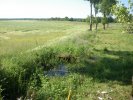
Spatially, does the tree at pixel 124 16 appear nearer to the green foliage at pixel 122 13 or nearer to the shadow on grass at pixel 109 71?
the green foliage at pixel 122 13

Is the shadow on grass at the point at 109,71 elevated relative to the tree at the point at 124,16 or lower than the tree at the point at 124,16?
lower

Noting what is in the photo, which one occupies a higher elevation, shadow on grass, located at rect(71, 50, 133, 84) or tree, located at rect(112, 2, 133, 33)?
tree, located at rect(112, 2, 133, 33)

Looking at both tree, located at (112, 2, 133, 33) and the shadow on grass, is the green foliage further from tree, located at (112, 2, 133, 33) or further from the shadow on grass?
the shadow on grass

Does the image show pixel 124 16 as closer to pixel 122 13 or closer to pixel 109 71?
pixel 122 13

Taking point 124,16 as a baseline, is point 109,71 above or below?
below

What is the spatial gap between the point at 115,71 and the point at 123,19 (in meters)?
3.99

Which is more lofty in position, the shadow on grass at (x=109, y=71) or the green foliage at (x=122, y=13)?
the green foliage at (x=122, y=13)

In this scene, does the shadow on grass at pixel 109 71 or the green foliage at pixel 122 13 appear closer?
the shadow on grass at pixel 109 71

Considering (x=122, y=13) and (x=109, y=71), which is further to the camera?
(x=122, y=13)

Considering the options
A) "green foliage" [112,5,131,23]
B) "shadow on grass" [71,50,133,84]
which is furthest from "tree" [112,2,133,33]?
"shadow on grass" [71,50,133,84]

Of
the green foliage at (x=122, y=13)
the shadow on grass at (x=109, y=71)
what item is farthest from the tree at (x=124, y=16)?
the shadow on grass at (x=109, y=71)

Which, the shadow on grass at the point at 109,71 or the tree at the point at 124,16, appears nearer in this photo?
the shadow on grass at the point at 109,71

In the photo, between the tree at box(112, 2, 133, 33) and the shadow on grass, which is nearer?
the shadow on grass

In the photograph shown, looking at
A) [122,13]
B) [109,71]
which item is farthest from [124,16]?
[109,71]
